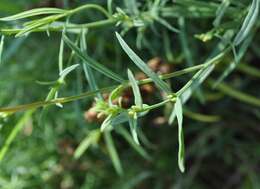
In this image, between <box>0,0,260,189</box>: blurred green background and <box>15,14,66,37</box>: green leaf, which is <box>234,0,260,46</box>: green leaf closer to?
<box>15,14,66,37</box>: green leaf

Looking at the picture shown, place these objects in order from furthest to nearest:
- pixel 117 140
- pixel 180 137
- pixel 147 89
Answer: pixel 117 140
pixel 147 89
pixel 180 137

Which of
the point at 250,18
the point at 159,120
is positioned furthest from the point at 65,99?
the point at 159,120

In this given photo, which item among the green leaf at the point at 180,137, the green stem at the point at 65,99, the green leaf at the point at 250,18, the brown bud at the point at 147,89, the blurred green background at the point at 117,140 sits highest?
the green leaf at the point at 250,18

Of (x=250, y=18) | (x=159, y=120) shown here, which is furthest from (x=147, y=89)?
(x=250, y=18)

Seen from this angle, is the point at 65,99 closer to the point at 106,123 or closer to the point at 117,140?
the point at 106,123

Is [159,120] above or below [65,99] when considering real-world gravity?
below

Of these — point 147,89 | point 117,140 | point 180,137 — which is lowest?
point 117,140

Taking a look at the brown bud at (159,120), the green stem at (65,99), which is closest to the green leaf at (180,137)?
the green stem at (65,99)

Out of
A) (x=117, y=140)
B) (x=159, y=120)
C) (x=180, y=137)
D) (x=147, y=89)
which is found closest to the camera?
(x=180, y=137)

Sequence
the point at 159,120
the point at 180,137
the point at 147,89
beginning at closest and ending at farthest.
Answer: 1. the point at 180,137
2. the point at 147,89
3. the point at 159,120

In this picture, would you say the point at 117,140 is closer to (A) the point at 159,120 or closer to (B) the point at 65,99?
(A) the point at 159,120

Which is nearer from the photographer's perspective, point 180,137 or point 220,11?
point 180,137

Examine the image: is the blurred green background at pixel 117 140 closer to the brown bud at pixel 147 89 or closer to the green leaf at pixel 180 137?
the brown bud at pixel 147 89
